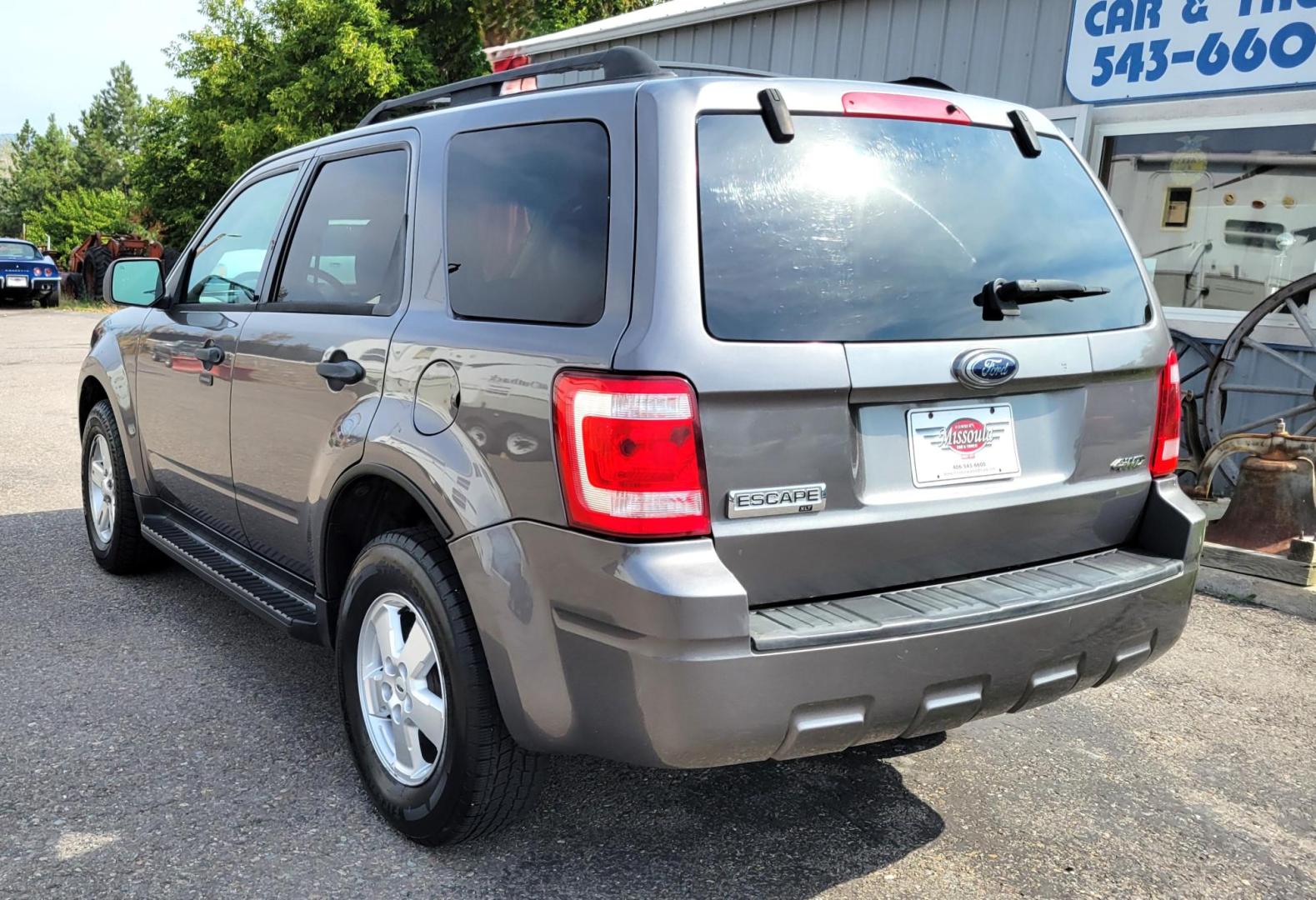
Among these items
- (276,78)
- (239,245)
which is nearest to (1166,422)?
(239,245)

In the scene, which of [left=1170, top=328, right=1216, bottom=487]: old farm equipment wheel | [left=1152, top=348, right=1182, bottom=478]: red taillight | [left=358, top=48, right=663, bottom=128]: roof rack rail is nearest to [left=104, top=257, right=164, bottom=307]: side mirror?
[left=358, top=48, right=663, bottom=128]: roof rack rail

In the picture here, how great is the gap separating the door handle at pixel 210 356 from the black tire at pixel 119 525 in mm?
1088

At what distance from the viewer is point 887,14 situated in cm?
860

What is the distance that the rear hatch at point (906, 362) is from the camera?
232 centimetres

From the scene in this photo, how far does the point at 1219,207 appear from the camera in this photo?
7539mm

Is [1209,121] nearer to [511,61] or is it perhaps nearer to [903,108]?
[903,108]

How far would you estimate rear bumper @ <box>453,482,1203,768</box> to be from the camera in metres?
2.19

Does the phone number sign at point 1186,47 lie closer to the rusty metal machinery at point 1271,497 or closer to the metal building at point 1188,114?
the metal building at point 1188,114

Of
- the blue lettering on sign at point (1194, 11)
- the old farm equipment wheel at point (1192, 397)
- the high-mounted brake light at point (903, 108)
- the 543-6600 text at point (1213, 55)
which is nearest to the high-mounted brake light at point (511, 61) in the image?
the 543-6600 text at point (1213, 55)

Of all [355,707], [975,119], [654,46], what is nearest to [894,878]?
[355,707]

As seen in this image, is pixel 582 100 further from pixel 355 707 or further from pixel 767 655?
pixel 355 707

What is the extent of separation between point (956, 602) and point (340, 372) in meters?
1.70

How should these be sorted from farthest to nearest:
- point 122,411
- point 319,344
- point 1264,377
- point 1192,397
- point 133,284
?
point 1264,377, point 1192,397, point 122,411, point 133,284, point 319,344

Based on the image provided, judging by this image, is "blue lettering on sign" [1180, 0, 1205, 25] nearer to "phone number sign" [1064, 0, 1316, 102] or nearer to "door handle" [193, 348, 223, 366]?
"phone number sign" [1064, 0, 1316, 102]
